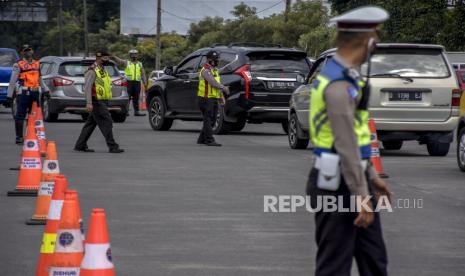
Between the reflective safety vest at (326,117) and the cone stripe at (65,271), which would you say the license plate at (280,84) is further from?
the reflective safety vest at (326,117)

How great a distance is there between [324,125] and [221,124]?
18514 mm

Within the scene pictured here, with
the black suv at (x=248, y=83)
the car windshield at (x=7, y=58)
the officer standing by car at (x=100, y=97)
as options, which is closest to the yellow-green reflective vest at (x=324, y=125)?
the officer standing by car at (x=100, y=97)

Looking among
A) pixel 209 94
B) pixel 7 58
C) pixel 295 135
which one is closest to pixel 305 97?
pixel 295 135

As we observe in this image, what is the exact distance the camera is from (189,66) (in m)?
26.0

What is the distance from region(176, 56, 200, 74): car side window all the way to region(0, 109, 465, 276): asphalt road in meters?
4.75

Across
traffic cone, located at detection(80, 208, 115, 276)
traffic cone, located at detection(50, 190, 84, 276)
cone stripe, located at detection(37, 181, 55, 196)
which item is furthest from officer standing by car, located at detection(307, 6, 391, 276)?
cone stripe, located at detection(37, 181, 55, 196)

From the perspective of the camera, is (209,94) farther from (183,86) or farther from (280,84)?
(183,86)

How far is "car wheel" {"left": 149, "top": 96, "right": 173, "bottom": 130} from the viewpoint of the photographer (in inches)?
1047

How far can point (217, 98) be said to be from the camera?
72.1ft

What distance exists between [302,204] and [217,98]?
9073 mm

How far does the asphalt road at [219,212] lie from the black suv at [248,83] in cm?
291

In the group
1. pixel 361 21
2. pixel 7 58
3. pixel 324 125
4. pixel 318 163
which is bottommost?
pixel 7 58

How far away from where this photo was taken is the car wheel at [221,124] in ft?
80.5

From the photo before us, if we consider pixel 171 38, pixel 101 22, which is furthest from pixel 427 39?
pixel 101 22
